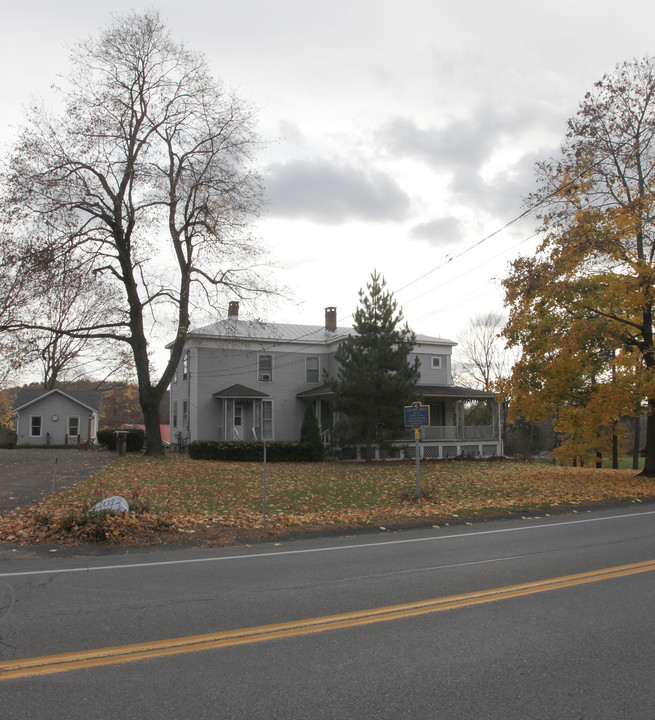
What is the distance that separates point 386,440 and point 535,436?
41.7m

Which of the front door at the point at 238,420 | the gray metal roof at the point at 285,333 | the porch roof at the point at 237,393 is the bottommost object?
the front door at the point at 238,420

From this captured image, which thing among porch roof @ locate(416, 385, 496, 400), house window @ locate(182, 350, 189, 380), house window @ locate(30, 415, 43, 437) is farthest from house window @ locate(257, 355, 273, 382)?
house window @ locate(30, 415, 43, 437)

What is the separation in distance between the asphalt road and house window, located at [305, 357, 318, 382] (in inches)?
1128

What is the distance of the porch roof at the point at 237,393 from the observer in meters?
34.2

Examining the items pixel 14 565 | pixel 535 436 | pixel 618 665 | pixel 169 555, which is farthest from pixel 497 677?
pixel 535 436

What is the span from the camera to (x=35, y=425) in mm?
45688

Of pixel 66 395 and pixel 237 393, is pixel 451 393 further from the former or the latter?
pixel 66 395

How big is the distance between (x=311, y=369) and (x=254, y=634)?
32.5 metres

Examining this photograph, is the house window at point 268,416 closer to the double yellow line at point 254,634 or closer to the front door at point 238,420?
Answer: the front door at point 238,420

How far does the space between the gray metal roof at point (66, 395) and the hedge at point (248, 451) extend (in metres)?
20.5

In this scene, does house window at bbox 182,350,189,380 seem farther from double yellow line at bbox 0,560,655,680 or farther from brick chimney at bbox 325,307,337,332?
double yellow line at bbox 0,560,655,680

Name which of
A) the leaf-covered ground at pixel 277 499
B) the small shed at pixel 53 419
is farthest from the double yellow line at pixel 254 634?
the small shed at pixel 53 419

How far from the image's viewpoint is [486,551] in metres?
8.79

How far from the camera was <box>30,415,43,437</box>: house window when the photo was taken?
45.5 meters
